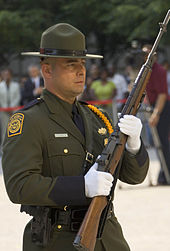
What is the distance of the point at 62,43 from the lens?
138 inches

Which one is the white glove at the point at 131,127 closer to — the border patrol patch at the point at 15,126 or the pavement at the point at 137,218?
the border patrol patch at the point at 15,126

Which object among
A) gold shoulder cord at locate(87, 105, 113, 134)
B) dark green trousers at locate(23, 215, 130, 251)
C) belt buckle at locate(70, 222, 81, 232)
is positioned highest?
gold shoulder cord at locate(87, 105, 113, 134)

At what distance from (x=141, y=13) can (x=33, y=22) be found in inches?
166

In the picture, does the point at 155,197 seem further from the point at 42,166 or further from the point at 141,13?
the point at 141,13

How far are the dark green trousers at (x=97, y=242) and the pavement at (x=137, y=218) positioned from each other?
2.62 metres

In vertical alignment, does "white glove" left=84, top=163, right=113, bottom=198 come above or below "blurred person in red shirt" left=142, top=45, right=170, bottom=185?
above

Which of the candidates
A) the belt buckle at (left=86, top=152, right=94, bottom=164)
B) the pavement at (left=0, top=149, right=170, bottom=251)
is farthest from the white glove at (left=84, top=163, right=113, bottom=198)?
the pavement at (left=0, top=149, right=170, bottom=251)

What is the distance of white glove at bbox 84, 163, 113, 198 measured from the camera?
3.27m

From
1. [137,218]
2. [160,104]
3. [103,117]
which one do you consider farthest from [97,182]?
[160,104]

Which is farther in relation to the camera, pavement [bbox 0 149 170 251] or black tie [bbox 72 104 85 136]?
pavement [bbox 0 149 170 251]

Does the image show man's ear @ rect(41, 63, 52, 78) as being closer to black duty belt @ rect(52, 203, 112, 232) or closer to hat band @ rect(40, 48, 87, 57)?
hat band @ rect(40, 48, 87, 57)

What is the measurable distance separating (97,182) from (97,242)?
375mm

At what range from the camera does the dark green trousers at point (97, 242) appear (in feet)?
11.3

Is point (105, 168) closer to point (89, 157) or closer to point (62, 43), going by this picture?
point (89, 157)
